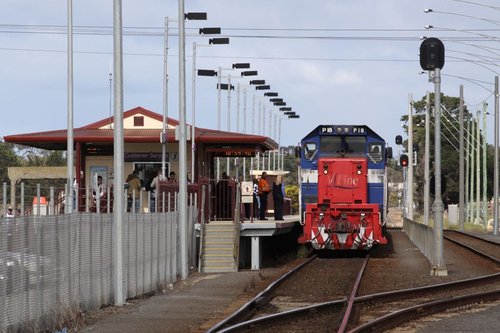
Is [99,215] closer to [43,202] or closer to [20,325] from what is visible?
[43,202]

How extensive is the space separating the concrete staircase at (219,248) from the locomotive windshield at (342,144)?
4386 millimetres

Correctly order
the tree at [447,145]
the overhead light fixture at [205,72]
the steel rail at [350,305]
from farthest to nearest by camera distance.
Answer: the tree at [447,145]
the overhead light fixture at [205,72]
the steel rail at [350,305]

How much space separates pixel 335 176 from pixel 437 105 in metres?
8.15

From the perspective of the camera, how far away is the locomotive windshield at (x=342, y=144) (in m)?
33.9

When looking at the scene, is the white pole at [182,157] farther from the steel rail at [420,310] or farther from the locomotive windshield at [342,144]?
the steel rail at [420,310]

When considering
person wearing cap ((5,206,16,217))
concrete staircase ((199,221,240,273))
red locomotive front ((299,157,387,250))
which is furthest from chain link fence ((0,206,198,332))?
red locomotive front ((299,157,387,250))

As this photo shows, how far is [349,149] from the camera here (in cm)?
3397

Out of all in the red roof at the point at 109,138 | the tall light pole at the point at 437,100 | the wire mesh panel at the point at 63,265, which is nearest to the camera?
the wire mesh panel at the point at 63,265

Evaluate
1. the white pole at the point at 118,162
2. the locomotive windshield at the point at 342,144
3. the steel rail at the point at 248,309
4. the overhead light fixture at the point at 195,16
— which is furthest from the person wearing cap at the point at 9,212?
the overhead light fixture at the point at 195,16

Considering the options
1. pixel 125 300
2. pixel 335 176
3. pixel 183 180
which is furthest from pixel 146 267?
pixel 335 176

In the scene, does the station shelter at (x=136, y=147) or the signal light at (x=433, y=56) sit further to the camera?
the station shelter at (x=136, y=147)

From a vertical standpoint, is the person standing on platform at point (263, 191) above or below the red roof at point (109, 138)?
below

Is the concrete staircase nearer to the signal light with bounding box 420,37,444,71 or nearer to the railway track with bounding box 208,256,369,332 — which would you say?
the railway track with bounding box 208,256,369,332

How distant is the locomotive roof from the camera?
1320 inches
